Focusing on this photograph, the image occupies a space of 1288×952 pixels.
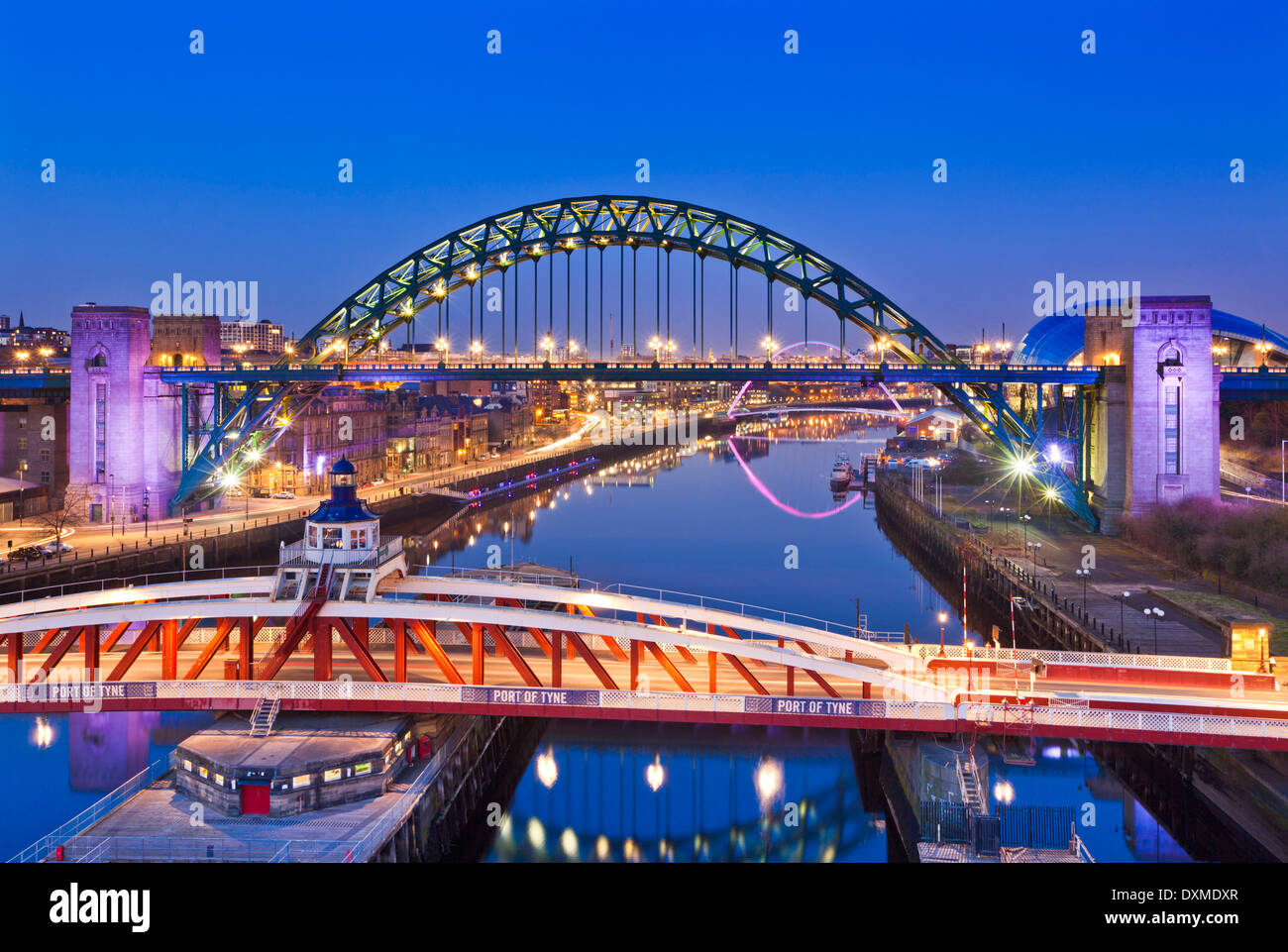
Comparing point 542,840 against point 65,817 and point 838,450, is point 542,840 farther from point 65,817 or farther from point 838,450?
point 838,450

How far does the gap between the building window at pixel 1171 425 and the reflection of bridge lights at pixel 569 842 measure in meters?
28.8

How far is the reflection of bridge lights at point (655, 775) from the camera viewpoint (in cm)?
2016

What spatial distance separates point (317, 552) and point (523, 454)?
7024 centimetres

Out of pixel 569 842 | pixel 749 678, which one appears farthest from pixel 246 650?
pixel 749 678

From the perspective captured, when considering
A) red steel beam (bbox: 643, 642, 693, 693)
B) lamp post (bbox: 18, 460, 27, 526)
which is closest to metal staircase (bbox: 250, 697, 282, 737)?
red steel beam (bbox: 643, 642, 693, 693)

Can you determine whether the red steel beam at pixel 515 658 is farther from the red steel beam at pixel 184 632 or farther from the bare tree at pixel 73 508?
the bare tree at pixel 73 508

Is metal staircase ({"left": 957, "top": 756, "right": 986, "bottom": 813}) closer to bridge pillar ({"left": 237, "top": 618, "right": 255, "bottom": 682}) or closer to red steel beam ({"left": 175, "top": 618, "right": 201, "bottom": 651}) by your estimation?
bridge pillar ({"left": 237, "top": 618, "right": 255, "bottom": 682})

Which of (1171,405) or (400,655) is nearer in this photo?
(400,655)

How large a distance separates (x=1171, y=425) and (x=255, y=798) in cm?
3398

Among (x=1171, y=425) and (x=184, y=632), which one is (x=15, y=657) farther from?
(x=1171, y=425)

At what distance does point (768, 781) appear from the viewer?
20.3 m

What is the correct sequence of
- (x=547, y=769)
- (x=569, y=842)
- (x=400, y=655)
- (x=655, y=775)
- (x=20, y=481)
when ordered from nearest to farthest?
1. (x=569, y=842)
2. (x=400, y=655)
3. (x=655, y=775)
4. (x=547, y=769)
5. (x=20, y=481)

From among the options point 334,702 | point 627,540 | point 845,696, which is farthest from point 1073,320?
point 334,702

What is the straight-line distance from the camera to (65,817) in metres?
18.5
